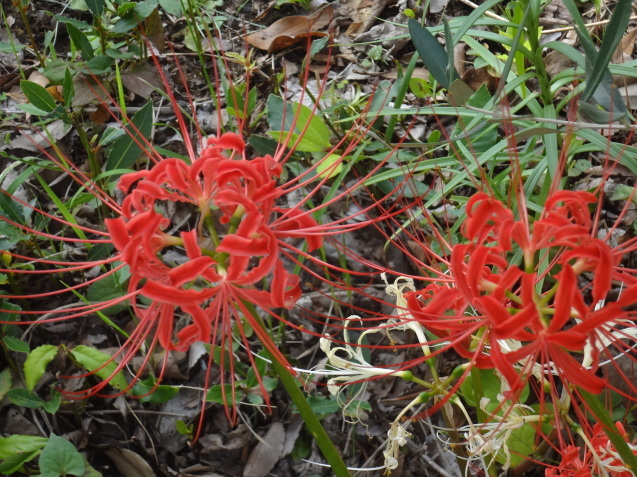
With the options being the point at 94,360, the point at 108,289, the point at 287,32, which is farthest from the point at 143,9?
the point at 94,360

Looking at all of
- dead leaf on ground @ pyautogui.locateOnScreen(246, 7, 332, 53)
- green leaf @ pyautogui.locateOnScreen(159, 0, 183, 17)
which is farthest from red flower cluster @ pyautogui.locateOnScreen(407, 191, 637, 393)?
dead leaf on ground @ pyautogui.locateOnScreen(246, 7, 332, 53)

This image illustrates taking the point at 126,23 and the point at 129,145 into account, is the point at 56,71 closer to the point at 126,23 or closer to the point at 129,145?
the point at 126,23

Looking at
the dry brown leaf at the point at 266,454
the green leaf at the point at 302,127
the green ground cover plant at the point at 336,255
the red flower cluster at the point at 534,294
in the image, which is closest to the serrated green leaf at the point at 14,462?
the green ground cover plant at the point at 336,255

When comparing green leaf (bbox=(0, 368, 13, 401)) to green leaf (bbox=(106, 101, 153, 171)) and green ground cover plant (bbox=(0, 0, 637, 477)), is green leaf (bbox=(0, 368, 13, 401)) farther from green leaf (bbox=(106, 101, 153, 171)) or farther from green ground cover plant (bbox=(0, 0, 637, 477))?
green leaf (bbox=(106, 101, 153, 171))

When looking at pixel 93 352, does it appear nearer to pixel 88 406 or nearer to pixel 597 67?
pixel 88 406

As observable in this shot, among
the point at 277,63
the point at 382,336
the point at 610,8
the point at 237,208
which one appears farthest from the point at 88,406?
the point at 610,8

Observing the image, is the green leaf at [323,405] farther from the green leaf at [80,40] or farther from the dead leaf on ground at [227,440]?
the green leaf at [80,40]
